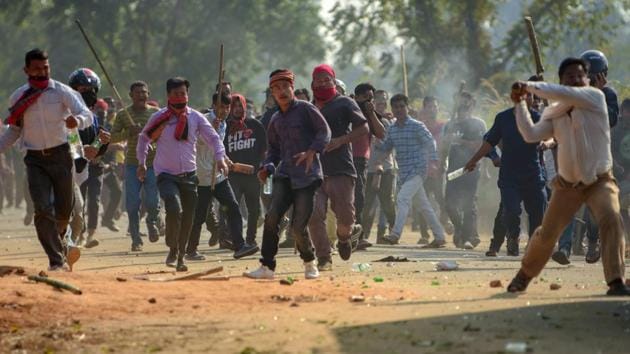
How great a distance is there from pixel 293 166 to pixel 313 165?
195 mm

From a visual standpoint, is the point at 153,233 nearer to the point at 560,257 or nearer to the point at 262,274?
the point at 560,257

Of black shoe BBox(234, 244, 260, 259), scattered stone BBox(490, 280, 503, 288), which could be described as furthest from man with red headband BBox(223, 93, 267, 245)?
scattered stone BBox(490, 280, 503, 288)

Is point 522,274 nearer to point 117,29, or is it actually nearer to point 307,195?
point 307,195

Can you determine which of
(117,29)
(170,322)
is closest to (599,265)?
(170,322)

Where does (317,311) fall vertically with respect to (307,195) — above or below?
below

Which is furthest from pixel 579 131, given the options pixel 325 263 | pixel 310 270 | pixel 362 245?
pixel 362 245

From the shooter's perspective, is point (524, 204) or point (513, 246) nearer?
point (524, 204)

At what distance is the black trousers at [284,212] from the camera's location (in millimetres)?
13188

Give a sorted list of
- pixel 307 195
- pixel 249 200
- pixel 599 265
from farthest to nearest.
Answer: pixel 249 200 → pixel 599 265 → pixel 307 195

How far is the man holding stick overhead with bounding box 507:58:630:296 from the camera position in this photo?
11.3m

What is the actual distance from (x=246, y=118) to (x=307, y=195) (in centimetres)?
519

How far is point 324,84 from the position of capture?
50.7 feet

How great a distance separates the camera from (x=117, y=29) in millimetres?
52531

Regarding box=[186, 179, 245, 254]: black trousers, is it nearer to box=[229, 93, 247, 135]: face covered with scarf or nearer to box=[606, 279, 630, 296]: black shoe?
box=[229, 93, 247, 135]: face covered with scarf
